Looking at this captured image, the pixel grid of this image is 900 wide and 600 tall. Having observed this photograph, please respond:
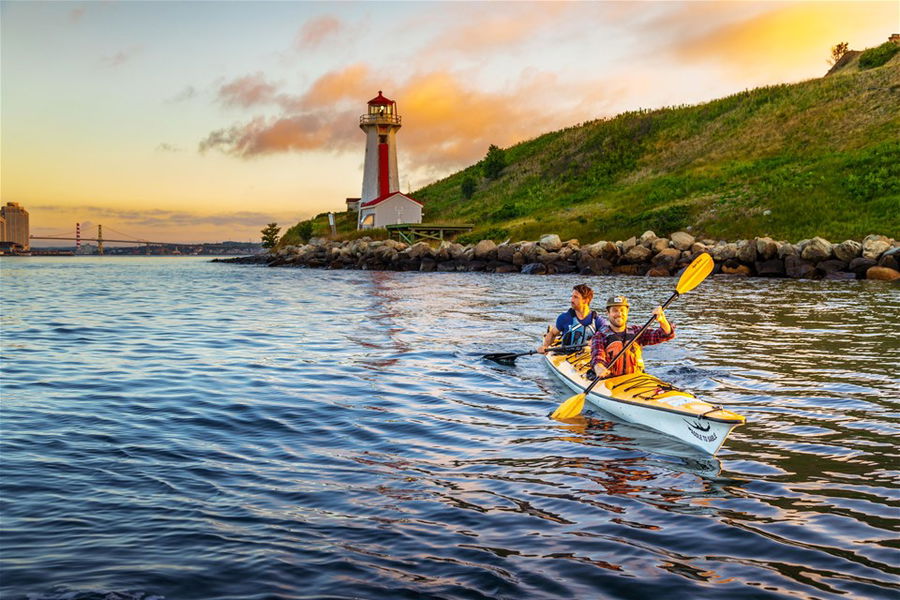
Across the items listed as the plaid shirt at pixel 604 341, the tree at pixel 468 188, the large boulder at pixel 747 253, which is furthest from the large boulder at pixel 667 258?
the tree at pixel 468 188

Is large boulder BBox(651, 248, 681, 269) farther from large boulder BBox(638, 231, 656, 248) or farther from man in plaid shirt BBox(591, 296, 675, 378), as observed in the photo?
man in plaid shirt BBox(591, 296, 675, 378)

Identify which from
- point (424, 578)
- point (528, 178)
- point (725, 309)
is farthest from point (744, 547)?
point (528, 178)

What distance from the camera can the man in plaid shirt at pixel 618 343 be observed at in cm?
1027

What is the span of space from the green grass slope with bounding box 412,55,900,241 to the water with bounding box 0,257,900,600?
2891 centimetres

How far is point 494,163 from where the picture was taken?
3334 inches

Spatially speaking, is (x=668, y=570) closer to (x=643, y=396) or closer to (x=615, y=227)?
(x=643, y=396)

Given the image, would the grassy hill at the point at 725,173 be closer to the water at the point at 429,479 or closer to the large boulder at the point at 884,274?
the large boulder at the point at 884,274

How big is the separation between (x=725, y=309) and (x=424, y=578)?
19.3 metres

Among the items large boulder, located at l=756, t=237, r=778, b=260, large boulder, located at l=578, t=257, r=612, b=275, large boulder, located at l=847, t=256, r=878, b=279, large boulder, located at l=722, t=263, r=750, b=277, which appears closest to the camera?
large boulder, located at l=847, t=256, r=878, b=279

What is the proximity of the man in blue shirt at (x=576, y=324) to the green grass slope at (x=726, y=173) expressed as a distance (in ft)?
97.8

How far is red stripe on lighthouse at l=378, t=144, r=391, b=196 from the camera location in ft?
241

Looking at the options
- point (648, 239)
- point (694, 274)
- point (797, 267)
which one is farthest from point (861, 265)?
point (694, 274)

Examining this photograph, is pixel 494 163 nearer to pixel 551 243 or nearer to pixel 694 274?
pixel 551 243

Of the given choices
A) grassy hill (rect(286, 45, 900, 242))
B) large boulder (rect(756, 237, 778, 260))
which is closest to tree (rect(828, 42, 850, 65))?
grassy hill (rect(286, 45, 900, 242))
